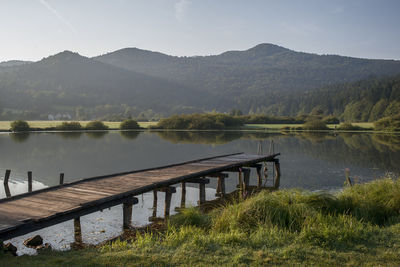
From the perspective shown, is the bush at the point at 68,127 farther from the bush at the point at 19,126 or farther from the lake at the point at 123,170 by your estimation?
the lake at the point at 123,170

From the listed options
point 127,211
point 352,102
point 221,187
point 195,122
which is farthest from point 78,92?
point 127,211

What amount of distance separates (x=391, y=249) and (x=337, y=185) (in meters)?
13.1

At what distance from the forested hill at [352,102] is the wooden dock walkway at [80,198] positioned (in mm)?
97487

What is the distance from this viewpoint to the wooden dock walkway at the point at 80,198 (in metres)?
8.23

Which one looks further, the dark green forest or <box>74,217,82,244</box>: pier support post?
the dark green forest

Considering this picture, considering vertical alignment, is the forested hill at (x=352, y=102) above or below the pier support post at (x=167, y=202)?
above

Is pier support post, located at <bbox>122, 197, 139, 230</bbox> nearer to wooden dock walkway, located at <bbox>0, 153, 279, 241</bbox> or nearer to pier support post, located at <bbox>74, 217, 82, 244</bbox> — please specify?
wooden dock walkway, located at <bbox>0, 153, 279, 241</bbox>

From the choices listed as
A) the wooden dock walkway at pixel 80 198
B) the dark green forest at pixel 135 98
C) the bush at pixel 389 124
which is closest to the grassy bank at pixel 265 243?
the wooden dock walkway at pixel 80 198

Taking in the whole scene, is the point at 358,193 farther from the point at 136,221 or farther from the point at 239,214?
the point at 136,221

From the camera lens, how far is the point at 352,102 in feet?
409

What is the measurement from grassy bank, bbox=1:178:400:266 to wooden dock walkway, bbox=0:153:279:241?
1.17 meters

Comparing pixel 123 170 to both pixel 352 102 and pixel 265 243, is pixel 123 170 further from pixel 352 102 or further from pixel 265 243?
pixel 352 102

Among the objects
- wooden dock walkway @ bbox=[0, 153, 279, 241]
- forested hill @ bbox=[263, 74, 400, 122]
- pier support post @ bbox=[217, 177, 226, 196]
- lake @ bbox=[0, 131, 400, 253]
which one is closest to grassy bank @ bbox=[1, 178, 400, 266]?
wooden dock walkway @ bbox=[0, 153, 279, 241]

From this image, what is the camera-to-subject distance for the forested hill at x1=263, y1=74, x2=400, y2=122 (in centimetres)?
10800
